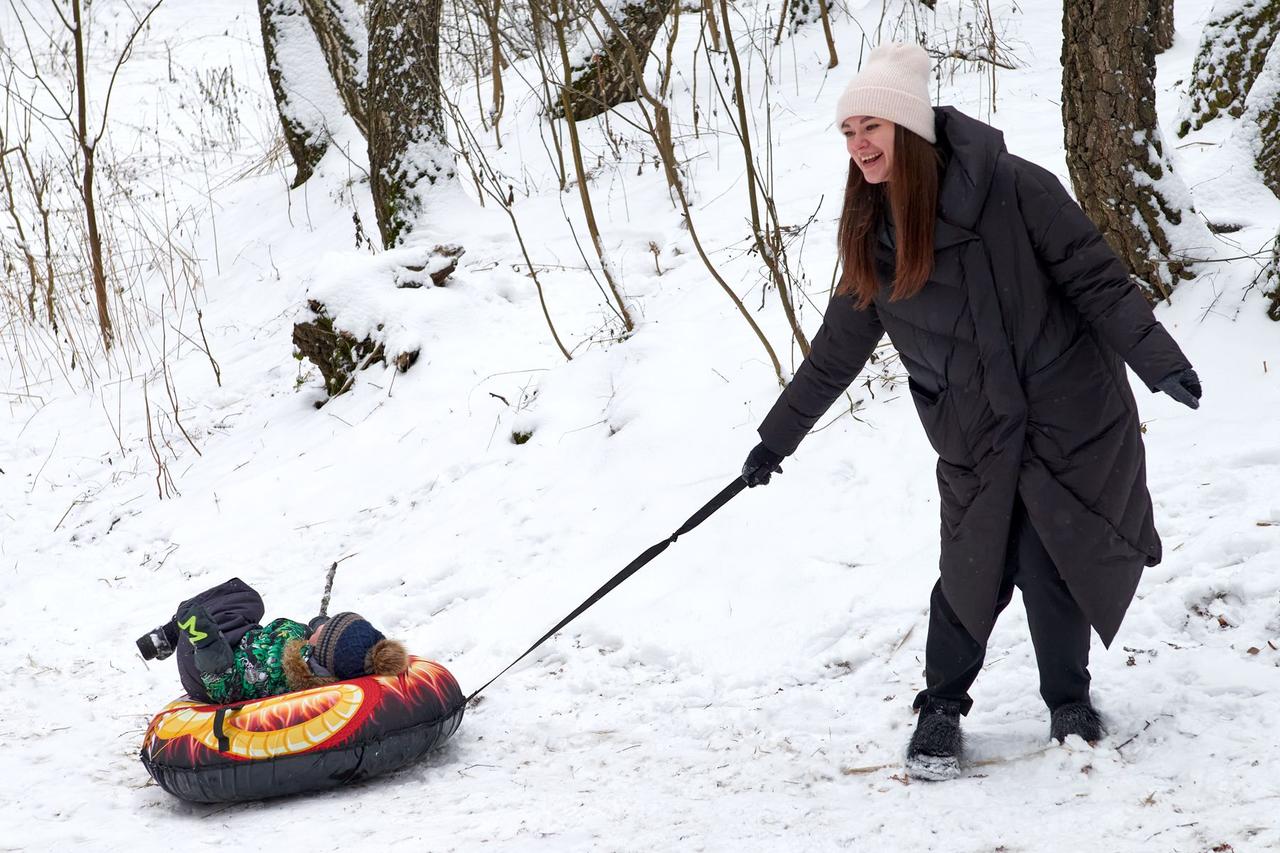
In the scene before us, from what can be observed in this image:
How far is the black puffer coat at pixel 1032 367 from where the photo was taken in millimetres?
2191

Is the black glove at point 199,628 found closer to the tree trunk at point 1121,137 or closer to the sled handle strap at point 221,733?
the sled handle strap at point 221,733

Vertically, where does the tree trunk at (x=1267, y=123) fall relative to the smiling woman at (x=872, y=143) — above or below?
below

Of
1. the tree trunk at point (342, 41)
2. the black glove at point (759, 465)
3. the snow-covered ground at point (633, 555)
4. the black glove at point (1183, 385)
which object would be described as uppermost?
the tree trunk at point (342, 41)

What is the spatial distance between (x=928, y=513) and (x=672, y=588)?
37.9 inches

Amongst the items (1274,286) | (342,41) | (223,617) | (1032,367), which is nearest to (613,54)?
(342,41)

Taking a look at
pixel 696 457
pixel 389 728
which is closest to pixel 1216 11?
pixel 696 457

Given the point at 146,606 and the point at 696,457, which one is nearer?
the point at 696,457

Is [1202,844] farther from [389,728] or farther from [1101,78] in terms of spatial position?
[1101,78]

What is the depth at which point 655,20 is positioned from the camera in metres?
7.65

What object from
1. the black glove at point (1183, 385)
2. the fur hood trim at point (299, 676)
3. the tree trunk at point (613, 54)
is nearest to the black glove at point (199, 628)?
the fur hood trim at point (299, 676)

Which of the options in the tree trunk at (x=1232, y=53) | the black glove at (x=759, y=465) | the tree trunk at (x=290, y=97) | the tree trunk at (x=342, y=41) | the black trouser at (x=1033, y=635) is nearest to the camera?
the black trouser at (x=1033, y=635)

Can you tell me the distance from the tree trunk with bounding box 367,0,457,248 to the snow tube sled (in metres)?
4.22

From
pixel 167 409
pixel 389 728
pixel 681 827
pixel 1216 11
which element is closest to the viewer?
pixel 681 827

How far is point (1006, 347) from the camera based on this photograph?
2.22 meters
